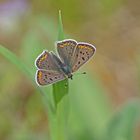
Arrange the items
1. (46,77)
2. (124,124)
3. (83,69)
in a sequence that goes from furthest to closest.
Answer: (83,69) → (124,124) → (46,77)

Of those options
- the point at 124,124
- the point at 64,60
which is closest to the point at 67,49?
the point at 64,60

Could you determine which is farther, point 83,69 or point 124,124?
point 83,69

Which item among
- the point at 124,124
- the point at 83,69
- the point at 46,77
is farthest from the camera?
the point at 83,69

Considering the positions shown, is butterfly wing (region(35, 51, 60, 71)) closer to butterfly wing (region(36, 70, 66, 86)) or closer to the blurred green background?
butterfly wing (region(36, 70, 66, 86))

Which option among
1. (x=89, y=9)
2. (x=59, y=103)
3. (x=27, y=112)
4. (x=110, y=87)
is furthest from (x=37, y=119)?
(x=59, y=103)

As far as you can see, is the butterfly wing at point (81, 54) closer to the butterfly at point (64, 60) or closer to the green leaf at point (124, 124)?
the butterfly at point (64, 60)

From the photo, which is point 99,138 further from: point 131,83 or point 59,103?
point 131,83

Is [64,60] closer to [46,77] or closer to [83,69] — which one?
[46,77]

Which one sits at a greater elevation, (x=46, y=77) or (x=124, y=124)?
(x=46, y=77)
